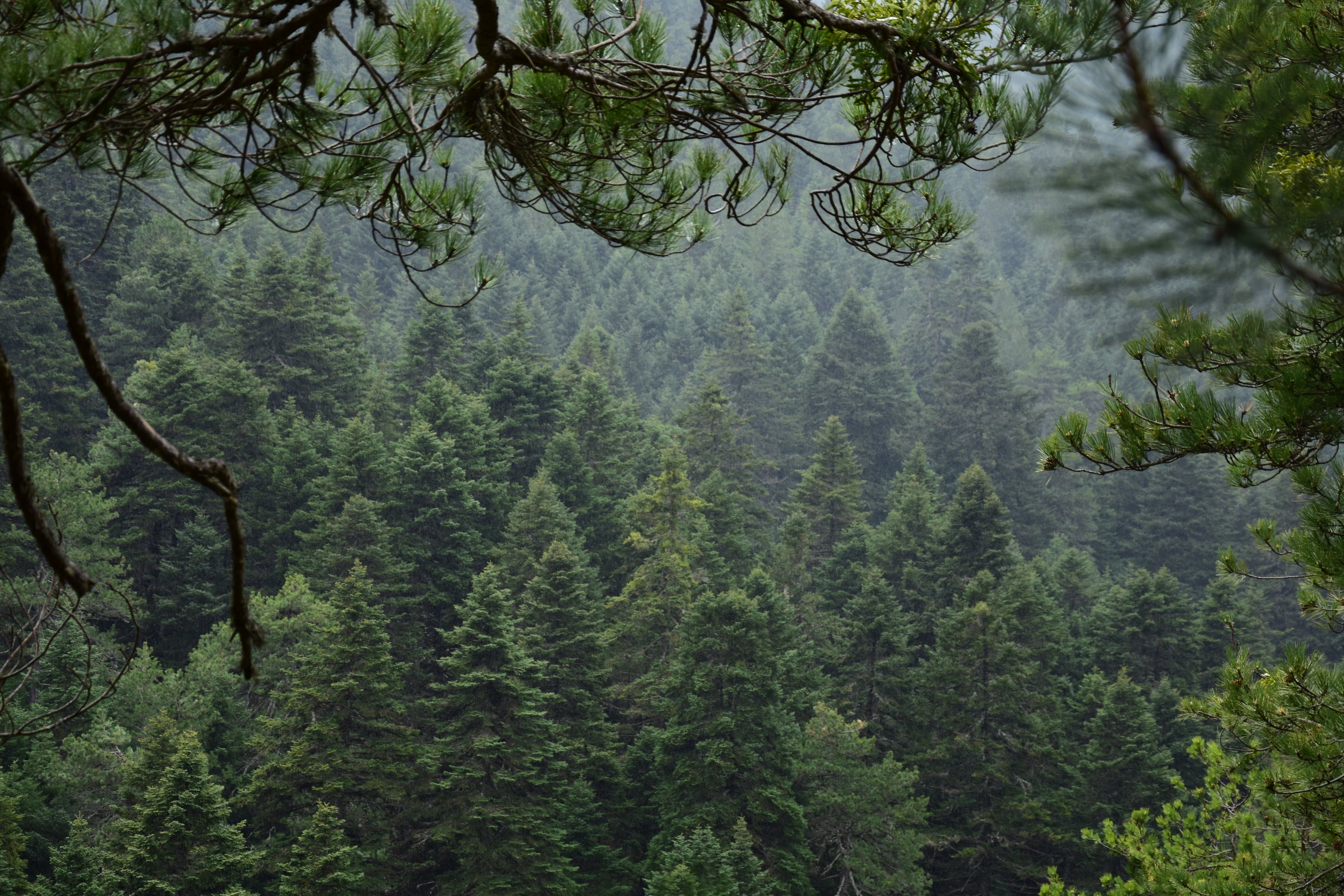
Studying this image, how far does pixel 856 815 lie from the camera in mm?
17594

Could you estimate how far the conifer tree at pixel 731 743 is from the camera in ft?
54.5

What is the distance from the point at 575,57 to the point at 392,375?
1089 inches

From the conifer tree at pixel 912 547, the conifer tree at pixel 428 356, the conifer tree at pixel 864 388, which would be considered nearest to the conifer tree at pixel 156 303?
the conifer tree at pixel 428 356

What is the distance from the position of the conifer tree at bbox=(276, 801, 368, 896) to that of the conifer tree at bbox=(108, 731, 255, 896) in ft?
2.76

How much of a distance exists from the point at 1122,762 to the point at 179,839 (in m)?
16.4

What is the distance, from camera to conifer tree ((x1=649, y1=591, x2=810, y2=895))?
54.5ft

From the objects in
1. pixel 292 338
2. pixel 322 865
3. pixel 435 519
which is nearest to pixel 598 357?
pixel 292 338

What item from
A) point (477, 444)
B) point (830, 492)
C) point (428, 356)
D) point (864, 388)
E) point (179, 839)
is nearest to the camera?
point (179, 839)

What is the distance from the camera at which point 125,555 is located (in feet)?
70.3

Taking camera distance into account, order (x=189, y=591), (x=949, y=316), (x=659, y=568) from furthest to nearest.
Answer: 1. (x=949, y=316)
2. (x=659, y=568)
3. (x=189, y=591)

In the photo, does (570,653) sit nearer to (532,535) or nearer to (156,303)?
(532,535)

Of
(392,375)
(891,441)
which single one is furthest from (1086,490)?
(392,375)

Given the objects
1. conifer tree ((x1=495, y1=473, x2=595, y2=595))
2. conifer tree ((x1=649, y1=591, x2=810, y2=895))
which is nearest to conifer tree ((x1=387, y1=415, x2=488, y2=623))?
conifer tree ((x1=495, y1=473, x2=595, y2=595))

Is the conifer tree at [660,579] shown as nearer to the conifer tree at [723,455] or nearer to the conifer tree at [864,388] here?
the conifer tree at [723,455]
